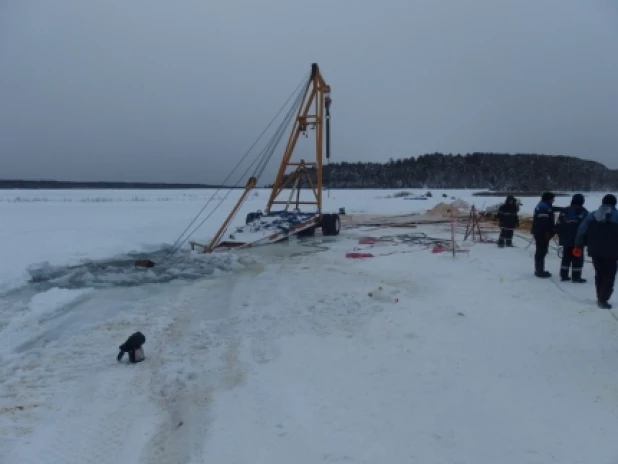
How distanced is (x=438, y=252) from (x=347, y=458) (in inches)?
358

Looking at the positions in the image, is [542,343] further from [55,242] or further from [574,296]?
[55,242]

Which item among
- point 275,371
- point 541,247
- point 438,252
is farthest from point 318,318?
point 438,252

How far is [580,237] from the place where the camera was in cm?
652

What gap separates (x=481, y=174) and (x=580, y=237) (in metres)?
125

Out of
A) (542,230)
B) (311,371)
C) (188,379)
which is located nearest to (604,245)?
(542,230)

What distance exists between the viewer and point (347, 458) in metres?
3.00

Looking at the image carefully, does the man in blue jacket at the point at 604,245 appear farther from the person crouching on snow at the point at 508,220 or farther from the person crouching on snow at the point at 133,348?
the person crouching on snow at the point at 508,220

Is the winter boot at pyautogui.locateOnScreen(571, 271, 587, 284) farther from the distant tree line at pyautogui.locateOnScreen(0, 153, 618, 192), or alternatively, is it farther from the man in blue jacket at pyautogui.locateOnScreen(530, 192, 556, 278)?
the distant tree line at pyautogui.locateOnScreen(0, 153, 618, 192)

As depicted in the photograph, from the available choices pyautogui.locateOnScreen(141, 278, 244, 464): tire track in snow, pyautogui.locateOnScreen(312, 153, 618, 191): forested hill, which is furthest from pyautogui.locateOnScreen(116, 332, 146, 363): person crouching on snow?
pyautogui.locateOnScreen(312, 153, 618, 191): forested hill

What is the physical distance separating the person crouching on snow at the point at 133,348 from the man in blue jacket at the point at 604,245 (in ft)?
18.7

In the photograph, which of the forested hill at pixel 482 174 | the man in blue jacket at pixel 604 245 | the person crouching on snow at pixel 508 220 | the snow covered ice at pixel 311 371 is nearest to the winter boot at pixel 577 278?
the snow covered ice at pixel 311 371

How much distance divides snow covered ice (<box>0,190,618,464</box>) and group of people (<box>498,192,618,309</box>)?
326mm

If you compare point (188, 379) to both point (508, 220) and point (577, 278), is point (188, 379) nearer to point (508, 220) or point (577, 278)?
point (577, 278)

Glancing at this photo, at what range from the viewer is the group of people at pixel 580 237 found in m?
6.07
